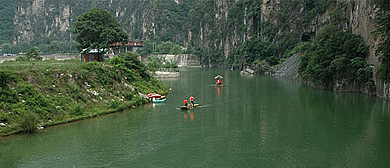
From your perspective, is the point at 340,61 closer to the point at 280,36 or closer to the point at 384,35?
the point at 384,35

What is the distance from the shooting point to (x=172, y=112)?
98.6ft

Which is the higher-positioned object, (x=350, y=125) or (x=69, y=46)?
(x=69, y=46)

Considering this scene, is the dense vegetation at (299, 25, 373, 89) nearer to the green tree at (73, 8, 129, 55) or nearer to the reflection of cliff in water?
the green tree at (73, 8, 129, 55)

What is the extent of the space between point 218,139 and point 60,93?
13.3m

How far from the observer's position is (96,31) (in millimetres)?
42438

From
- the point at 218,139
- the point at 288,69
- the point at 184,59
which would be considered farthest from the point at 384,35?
the point at 184,59

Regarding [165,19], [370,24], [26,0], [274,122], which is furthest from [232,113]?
[26,0]

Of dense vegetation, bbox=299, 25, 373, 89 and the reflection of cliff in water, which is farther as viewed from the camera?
the reflection of cliff in water

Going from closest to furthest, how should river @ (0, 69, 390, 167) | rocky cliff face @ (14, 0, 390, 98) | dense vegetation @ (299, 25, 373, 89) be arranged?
1. river @ (0, 69, 390, 167)
2. dense vegetation @ (299, 25, 373, 89)
3. rocky cliff face @ (14, 0, 390, 98)

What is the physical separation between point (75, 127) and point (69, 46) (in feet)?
347

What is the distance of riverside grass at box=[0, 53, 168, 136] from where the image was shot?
2274 cm

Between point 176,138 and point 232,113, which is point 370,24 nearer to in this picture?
point 232,113

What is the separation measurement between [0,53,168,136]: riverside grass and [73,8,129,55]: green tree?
6552 millimetres

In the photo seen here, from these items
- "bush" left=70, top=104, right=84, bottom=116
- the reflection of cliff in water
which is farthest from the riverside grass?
the reflection of cliff in water
